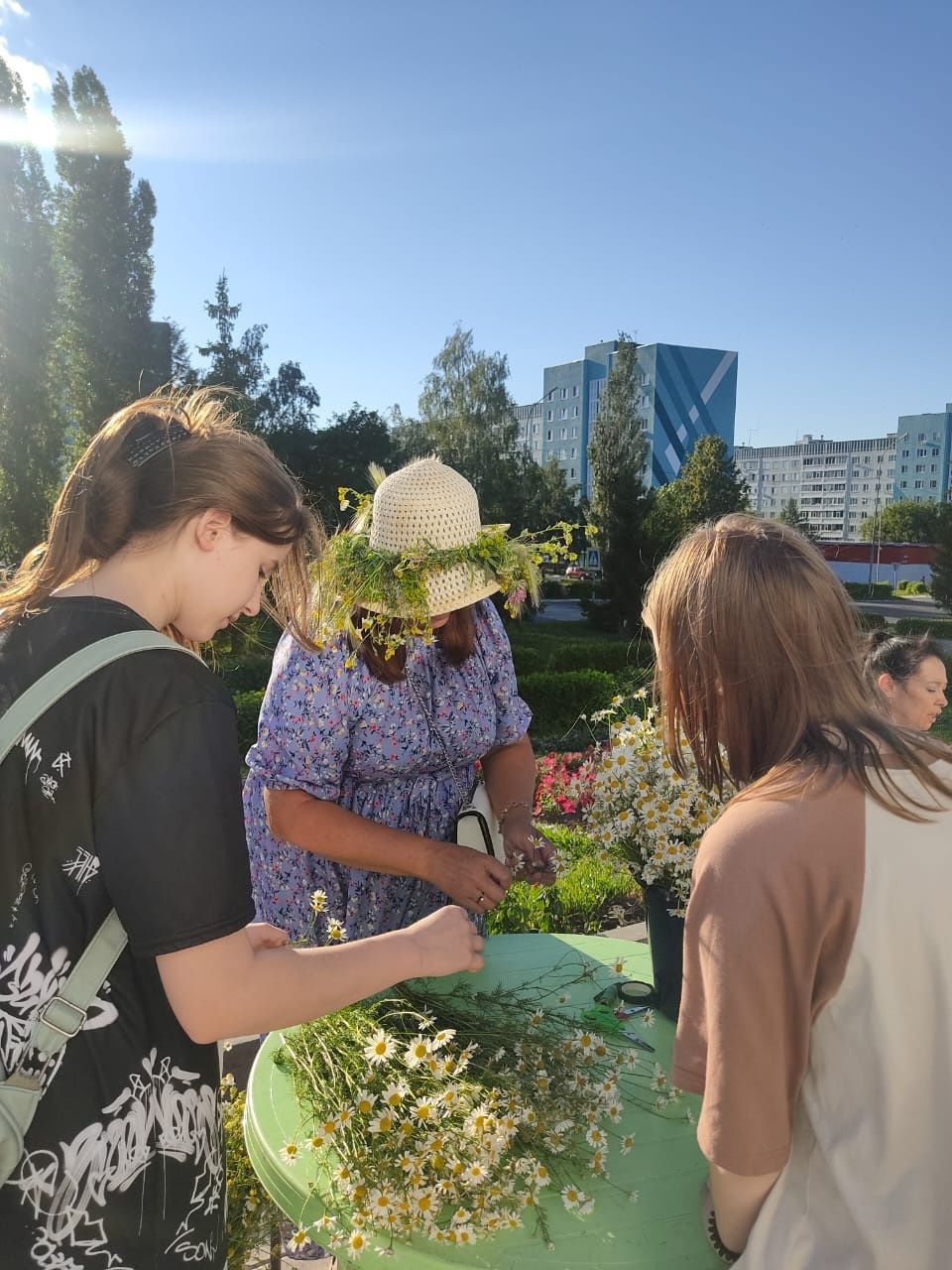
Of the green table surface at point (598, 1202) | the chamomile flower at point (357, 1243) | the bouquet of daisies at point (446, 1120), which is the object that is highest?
the bouquet of daisies at point (446, 1120)

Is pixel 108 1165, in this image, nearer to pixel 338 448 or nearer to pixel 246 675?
pixel 246 675

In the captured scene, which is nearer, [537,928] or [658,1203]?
[658,1203]

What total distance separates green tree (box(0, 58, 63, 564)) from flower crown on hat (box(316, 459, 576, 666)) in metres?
16.8

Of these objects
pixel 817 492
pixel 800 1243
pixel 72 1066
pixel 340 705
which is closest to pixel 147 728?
pixel 72 1066

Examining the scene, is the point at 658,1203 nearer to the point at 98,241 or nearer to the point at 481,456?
the point at 98,241

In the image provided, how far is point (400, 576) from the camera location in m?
2.16

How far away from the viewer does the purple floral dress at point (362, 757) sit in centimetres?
217

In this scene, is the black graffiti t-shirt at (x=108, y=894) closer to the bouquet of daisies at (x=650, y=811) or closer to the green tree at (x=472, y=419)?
the bouquet of daisies at (x=650, y=811)

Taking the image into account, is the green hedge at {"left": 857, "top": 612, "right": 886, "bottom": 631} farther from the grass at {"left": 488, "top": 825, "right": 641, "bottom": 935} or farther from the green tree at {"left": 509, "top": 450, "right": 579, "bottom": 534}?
the green tree at {"left": 509, "top": 450, "right": 579, "bottom": 534}

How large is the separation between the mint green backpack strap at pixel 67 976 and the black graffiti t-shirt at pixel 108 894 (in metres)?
0.01

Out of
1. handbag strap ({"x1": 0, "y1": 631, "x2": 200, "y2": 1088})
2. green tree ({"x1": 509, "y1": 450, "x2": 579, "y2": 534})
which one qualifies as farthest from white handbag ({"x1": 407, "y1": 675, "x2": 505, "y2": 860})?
green tree ({"x1": 509, "y1": 450, "x2": 579, "y2": 534})

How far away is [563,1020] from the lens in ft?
5.38

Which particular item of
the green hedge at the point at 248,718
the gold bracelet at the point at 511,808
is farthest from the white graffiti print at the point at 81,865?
the green hedge at the point at 248,718

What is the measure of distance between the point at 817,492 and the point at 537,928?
12682cm
